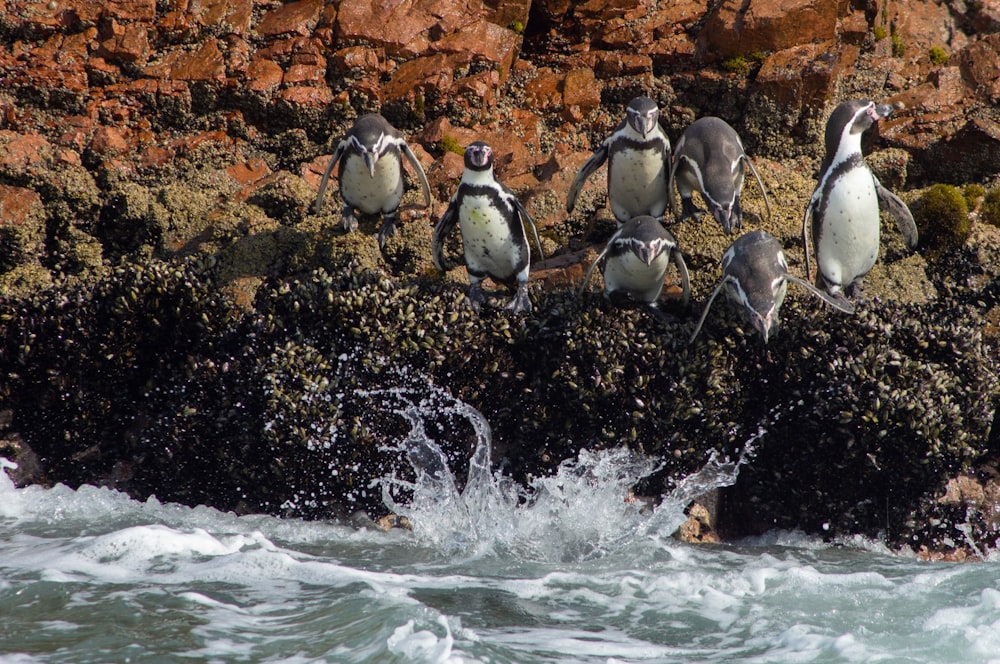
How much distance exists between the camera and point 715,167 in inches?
275

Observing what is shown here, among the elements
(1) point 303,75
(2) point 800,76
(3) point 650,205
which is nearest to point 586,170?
(3) point 650,205

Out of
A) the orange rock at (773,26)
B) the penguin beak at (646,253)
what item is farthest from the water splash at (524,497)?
the orange rock at (773,26)

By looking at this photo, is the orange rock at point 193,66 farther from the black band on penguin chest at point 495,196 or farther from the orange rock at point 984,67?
the orange rock at point 984,67

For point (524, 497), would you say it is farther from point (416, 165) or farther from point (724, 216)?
point (416, 165)

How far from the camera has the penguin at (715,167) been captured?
271 inches

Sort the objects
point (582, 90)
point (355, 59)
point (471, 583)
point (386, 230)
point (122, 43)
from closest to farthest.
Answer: point (471, 583) < point (386, 230) < point (122, 43) < point (355, 59) < point (582, 90)

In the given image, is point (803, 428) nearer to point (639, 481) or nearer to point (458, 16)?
point (639, 481)

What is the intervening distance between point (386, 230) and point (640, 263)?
219 cm

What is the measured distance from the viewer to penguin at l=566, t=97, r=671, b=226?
7.18 meters

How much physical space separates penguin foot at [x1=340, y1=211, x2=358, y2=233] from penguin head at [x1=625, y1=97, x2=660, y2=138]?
232cm

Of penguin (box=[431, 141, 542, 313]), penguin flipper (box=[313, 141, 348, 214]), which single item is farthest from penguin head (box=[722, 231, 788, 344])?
Answer: penguin flipper (box=[313, 141, 348, 214])

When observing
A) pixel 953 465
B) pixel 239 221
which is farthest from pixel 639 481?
pixel 239 221

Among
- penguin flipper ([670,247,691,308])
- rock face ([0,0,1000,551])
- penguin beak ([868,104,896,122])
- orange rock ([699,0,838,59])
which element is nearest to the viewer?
rock face ([0,0,1000,551])

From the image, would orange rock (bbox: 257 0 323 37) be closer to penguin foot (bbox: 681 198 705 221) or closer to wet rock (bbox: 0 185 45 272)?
wet rock (bbox: 0 185 45 272)
